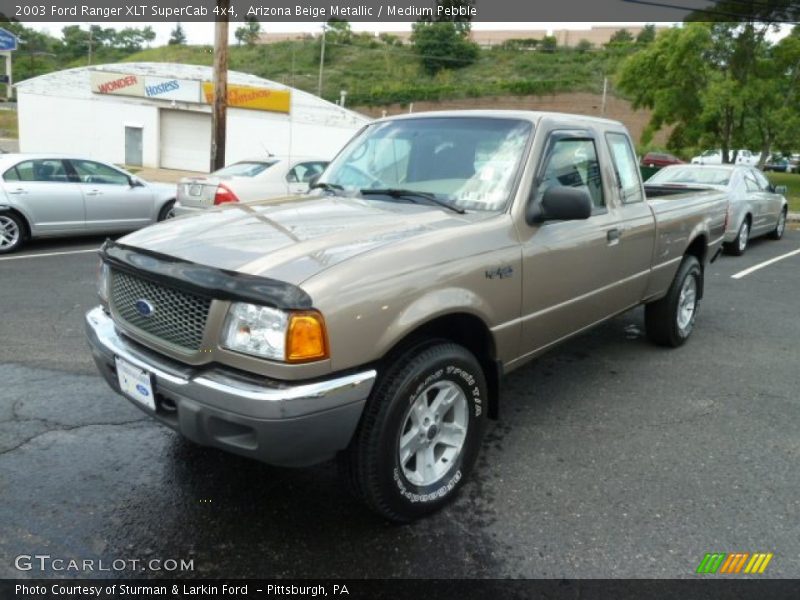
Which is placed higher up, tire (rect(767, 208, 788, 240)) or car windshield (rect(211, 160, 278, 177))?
car windshield (rect(211, 160, 278, 177))

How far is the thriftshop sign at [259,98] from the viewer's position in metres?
27.5

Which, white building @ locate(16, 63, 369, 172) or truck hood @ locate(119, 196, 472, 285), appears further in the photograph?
white building @ locate(16, 63, 369, 172)

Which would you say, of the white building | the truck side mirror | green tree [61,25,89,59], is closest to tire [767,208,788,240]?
the truck side mirror

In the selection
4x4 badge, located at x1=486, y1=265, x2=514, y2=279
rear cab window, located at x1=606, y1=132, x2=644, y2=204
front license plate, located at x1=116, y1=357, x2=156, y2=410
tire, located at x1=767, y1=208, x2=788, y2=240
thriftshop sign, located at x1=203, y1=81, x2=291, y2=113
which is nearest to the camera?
front license plate, located at x1=116, y1=357, x2=156, y2=410

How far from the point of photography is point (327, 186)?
4.10 m

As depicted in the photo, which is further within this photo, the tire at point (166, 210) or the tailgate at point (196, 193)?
the tire at point (166, 210)

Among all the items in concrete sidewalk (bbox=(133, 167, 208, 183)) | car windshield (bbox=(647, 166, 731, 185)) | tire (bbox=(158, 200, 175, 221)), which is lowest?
concrete sidewalk (bbox=(133, 167, 208, 183))

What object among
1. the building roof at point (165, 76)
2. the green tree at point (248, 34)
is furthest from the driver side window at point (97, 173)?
the green tree at point (248, 34)

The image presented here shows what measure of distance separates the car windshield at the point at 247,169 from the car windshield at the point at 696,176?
246 inches

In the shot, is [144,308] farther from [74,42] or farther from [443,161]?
[74,42]

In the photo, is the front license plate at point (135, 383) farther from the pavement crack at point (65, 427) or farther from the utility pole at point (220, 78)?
the utility pole at point (220, 78)

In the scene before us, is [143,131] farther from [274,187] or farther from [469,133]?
[469,133]

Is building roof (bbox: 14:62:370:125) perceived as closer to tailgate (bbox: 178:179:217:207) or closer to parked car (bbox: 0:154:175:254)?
parked car (bbox: 0:154:175:254)

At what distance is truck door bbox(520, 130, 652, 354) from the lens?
137 inches
